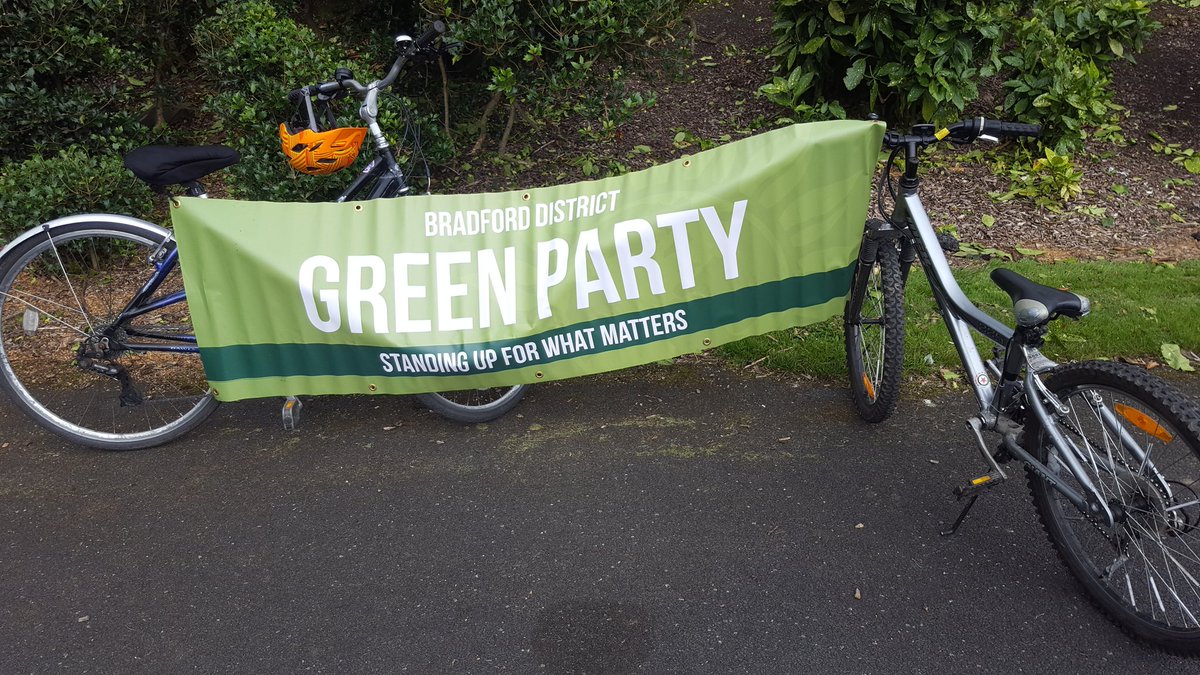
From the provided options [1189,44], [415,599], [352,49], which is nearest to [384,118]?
[352,49]

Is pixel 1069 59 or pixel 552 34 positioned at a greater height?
pixel 552 34

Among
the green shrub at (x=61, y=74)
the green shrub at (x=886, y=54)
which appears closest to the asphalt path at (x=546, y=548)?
the green shrub at (x=61, y=74)

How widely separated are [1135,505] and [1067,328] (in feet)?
7.71

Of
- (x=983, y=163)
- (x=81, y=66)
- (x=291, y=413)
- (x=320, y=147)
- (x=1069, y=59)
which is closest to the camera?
(x=291, y=413)

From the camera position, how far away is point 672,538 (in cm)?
315

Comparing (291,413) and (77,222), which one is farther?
(291,413)

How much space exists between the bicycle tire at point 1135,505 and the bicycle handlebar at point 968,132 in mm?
991

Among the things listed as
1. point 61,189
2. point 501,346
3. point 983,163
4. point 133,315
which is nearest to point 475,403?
point 501,346

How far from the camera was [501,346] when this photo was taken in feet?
11.5

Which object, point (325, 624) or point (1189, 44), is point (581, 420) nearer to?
point (325, 624)

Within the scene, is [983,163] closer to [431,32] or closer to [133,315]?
[431,32]

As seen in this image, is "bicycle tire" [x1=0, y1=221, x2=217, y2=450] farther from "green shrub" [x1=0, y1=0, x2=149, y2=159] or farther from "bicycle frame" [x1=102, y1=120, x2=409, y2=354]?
"green shrub" [x1=0, y1=0, x2=149, y2=159]

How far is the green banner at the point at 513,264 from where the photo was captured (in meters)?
3.42

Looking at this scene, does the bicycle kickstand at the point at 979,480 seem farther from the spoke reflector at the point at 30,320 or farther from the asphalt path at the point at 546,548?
the spoke reflector at the point at 30,320
